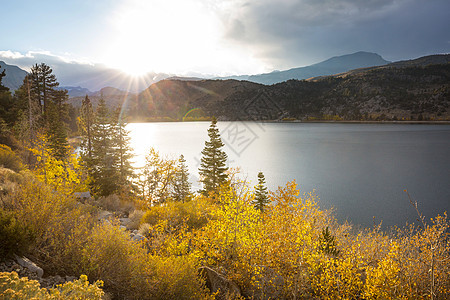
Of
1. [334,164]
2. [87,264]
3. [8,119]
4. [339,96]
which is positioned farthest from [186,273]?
[339,96]

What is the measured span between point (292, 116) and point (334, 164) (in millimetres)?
117344

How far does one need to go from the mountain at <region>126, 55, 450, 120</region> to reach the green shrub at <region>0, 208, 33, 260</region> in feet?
461

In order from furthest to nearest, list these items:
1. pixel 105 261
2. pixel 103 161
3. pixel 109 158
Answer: pixel 109 158
pixel 103 161
pixel 105 261

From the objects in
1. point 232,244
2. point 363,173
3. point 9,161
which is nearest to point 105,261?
point 232,244

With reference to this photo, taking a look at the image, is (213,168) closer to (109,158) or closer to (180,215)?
(109,158)

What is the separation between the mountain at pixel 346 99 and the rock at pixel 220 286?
141 m

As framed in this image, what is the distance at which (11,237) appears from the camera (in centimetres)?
500

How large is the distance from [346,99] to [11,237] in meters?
169

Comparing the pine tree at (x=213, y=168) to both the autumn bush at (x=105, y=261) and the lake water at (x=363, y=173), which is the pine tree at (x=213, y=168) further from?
the autumn bush at (x=105, y=261)

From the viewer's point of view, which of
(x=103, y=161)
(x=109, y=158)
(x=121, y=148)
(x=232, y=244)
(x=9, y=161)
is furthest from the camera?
(x=121, y=148)

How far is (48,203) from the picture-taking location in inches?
279

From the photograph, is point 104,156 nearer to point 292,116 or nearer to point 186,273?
point 186,273

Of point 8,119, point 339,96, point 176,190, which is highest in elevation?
point 339,96

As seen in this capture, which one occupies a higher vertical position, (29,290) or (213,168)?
(29,290)
